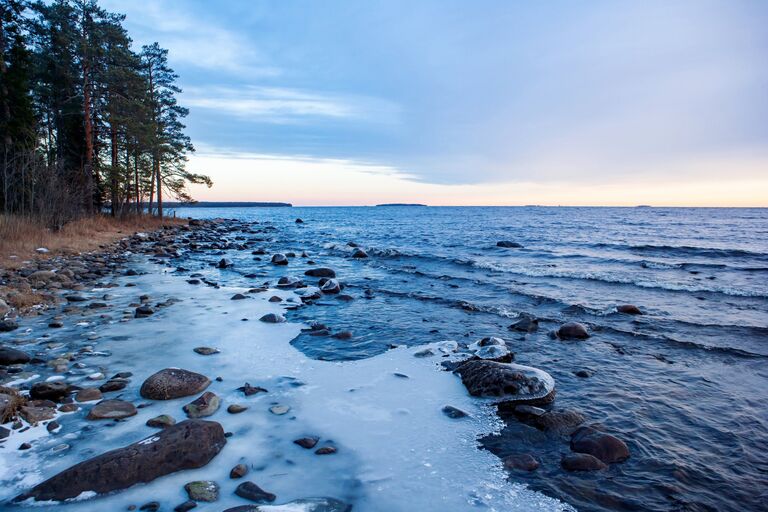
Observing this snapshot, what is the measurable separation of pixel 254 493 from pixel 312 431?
Answer: 1082 mm

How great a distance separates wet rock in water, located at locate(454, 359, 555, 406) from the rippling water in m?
0.33

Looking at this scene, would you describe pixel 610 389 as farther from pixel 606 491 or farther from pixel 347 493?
pixel 347 493

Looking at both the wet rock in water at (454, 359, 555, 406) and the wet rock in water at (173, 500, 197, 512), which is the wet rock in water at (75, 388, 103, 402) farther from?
the wet rock in water at (454, 359, 555, 406)

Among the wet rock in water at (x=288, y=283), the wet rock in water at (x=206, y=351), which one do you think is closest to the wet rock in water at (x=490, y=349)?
the wet rock in water at (x=206, y=351)

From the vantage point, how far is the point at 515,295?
460 inches

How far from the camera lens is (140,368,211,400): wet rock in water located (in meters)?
4.64

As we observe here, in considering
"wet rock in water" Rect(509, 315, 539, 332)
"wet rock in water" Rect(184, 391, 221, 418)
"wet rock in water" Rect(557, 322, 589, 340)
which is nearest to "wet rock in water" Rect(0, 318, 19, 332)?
"wet rock in water" Rect(184, 391, 221, 418)

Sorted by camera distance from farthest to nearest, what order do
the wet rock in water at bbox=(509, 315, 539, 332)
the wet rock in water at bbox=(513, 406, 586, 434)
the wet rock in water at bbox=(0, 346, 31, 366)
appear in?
1. the wet rock in water at bbox=(509, 315, 539, 332)
2. the wet rock in water at bbox=(0, 346, 31, 366)
3. the wet rock in water at bbox=(513, 406, 586, 434)

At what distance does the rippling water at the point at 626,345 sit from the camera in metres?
3.60

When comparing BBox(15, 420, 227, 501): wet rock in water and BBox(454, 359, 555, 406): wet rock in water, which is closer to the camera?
BBox(15, 420, 227, 501): wet rock in water

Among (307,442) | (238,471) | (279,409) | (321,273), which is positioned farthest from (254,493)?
(321,273)

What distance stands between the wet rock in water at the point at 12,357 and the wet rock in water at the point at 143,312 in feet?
8.16

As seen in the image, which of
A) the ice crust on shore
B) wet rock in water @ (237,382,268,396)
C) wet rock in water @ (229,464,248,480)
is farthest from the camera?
wet rock in water @ (237,382,268,396)

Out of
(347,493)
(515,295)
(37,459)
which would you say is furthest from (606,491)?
(515,295)
